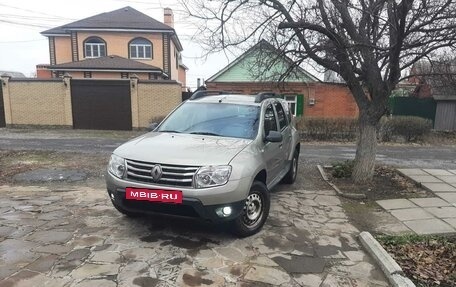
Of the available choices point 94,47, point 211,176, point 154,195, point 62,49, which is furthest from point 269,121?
point 62,49

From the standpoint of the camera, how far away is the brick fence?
59.0 feet

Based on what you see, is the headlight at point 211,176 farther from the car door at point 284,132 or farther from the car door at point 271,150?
the car door at point 284,132

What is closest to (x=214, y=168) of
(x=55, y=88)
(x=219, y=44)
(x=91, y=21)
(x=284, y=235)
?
(x=284, y=235)

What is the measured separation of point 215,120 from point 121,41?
27.4 meters

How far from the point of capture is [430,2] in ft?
17.6

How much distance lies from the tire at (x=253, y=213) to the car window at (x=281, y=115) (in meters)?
1.94

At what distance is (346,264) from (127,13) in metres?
32.8

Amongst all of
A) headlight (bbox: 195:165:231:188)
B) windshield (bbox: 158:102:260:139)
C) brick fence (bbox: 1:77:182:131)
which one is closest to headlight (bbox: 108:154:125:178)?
headlight (bbox: 195:165:231:188)

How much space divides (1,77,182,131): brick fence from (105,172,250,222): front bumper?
46.3 ft

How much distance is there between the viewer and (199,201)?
12.6 ft

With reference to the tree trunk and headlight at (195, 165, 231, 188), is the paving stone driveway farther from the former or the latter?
the tree trunk

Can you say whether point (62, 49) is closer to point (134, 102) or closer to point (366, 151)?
point (134, 102)

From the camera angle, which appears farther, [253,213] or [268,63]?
[268,63]

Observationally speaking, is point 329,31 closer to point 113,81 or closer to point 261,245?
point 261,245
